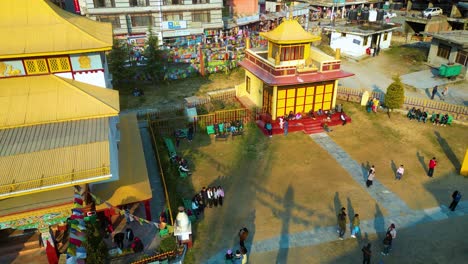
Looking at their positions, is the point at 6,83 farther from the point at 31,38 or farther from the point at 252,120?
the point at 252,120

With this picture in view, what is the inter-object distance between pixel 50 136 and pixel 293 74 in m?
19.1

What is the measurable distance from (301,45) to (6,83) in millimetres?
21614

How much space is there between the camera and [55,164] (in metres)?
14.5

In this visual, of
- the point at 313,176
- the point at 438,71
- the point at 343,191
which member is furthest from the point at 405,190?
the point at 438,71

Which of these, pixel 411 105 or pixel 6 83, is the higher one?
pixel 6 83

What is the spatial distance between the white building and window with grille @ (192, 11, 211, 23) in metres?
18.1

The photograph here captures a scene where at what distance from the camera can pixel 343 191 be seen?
21562 mm

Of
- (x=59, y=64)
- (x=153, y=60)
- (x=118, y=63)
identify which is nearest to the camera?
(x=59, y=64)

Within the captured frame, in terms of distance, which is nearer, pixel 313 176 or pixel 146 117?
pixel 313 176

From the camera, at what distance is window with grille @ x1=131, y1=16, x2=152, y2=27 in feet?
156

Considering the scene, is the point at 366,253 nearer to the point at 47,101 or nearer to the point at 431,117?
the point at 47,101

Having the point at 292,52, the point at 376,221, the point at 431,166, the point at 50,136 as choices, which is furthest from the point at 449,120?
the point at 50,136

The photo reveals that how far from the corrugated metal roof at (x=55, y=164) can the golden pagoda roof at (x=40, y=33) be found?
4.65m

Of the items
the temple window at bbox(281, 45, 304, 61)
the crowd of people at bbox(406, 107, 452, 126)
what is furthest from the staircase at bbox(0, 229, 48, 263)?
the crowd of people at bbox(406, 107, 452, 126)
